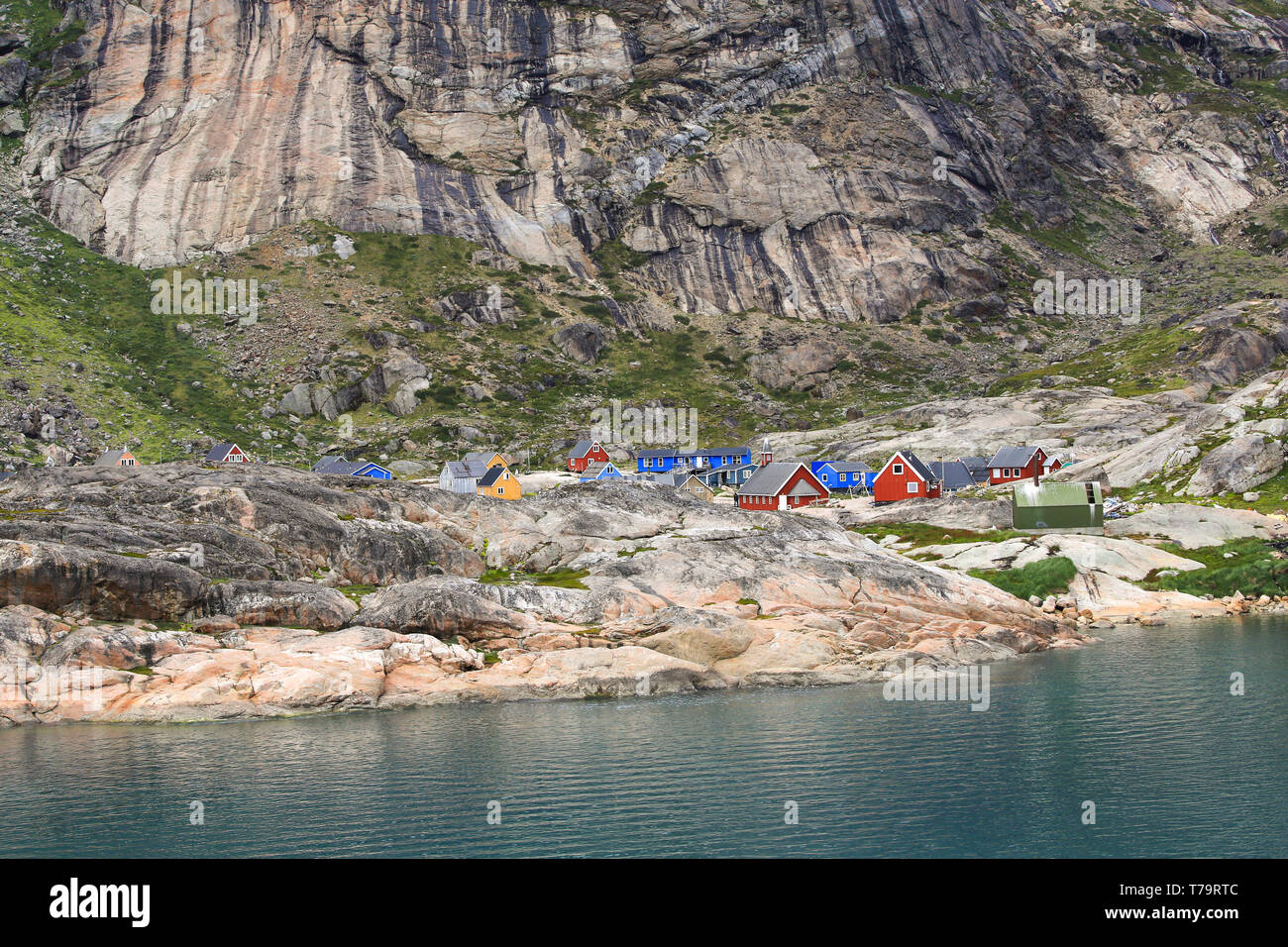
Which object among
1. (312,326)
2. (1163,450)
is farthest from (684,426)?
(1163,450)

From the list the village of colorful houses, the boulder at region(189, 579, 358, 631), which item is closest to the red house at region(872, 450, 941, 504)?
the village of colorful houses

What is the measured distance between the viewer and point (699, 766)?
42938mm

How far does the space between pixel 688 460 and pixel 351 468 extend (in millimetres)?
49774

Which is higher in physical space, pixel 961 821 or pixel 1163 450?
pixel 1163 450

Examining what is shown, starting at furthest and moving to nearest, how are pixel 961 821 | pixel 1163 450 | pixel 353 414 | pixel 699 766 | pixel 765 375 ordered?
pixel 765 375 → pixel 353 414 → pixel 1163 450 → pixel 699 766 → pixel 961 821

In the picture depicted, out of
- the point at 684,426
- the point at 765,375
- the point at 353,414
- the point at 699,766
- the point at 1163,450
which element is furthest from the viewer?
the point at 765,375

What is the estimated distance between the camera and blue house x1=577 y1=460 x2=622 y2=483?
133 metres

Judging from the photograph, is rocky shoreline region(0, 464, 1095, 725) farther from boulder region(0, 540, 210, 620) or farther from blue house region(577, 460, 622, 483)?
blue house region(577, 460, 622, 483)

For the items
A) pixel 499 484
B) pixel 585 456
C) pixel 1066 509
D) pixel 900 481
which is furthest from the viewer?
pixel 585 456

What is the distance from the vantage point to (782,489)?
4614 inches

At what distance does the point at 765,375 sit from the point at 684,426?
27.9 m

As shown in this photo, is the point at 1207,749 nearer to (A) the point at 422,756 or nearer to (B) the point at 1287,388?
(A) the point at 422,756

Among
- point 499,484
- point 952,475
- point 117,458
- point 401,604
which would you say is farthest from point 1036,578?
point 117,458
